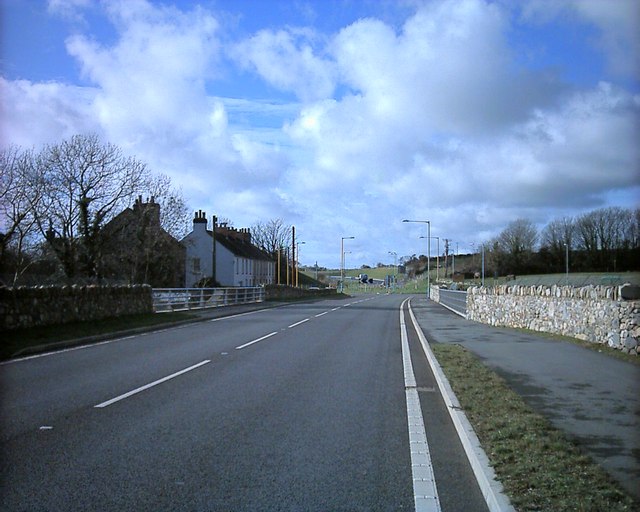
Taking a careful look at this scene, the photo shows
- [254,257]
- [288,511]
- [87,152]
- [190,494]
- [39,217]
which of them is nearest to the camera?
[288,511]

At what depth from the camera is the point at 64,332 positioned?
1853 centimetres

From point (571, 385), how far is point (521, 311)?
13.4 metres

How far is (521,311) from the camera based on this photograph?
23.2 meters

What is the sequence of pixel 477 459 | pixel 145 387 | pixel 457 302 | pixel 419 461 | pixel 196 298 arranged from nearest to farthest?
pixel 477 459, pixel 419 461, pixel 145 387, pixel 196 298, pixel 457 302

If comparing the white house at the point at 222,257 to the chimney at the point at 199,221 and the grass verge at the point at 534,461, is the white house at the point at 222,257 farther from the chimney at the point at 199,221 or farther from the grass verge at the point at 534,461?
the grass verge at the point at 534,461

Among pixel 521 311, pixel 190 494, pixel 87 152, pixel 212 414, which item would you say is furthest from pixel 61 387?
pixel 87 152

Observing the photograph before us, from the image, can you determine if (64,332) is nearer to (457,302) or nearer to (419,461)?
(419,461)

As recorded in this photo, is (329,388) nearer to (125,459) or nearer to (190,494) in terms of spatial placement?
(125,459)

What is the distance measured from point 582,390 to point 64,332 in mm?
14310

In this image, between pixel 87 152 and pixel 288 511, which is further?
pixel 87 152

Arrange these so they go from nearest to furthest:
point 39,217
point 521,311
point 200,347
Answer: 1. point 200,347
2. point 521,311
3. point 39,217

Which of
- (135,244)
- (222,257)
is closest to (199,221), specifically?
(222,257)

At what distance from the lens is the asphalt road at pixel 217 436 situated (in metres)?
5.38

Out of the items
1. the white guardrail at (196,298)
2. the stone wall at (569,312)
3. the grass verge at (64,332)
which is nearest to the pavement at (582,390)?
the stone wall at (569,312)
